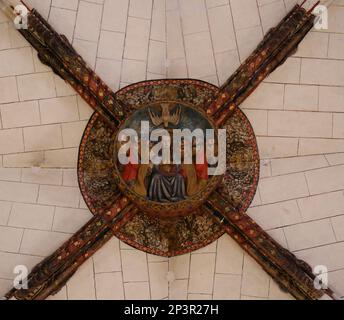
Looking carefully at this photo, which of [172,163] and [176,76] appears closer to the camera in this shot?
[172,163]

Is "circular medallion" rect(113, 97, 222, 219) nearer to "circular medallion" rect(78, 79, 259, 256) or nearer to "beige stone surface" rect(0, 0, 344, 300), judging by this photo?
"circular medallion" rect(78, 79, 259, 256)

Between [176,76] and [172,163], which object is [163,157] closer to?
[172,163]

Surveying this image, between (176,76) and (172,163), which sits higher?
(176,76)

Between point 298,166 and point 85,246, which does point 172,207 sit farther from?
point 298,166

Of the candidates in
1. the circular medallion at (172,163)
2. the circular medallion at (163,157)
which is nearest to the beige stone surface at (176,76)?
the circular medallion at (172,163)

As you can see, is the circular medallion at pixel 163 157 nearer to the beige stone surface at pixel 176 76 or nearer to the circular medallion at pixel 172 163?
the circular medallion at pixel 172 163

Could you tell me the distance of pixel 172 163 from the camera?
329 inches

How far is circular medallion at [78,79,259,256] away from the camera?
8414mm

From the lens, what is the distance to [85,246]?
853 centimetres

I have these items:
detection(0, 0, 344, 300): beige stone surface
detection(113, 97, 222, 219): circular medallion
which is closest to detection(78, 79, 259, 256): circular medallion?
detection(113, 97, 222, 219): circular medallion

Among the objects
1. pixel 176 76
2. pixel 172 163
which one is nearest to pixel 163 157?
pixel 172 163

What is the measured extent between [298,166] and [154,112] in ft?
7.02

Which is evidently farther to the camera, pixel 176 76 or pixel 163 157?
pixel 176 76

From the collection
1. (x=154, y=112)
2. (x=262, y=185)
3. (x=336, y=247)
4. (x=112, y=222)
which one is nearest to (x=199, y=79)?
(x=154, y=112)
